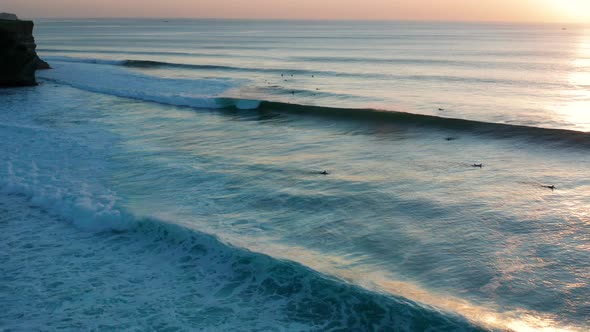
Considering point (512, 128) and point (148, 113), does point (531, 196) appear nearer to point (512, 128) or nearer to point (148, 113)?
point (512, 128)

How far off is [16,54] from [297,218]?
22.4 m

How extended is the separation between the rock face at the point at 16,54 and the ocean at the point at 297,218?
5.57 m

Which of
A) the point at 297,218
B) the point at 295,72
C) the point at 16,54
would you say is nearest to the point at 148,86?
the point at 16,54

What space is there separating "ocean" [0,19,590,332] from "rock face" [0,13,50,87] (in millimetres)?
5574

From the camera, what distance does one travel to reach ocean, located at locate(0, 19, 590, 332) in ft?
21.3

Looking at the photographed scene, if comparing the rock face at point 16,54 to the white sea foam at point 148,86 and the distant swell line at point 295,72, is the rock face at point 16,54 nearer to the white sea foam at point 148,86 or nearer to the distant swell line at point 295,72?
the white sea foam at point 148,86

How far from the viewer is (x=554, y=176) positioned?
39.7 feet

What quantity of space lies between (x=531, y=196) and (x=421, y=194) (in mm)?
2210

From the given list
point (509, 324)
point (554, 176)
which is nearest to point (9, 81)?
point (554, 176)

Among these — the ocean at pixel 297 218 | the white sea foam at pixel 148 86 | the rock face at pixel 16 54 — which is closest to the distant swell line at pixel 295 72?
the white sea foam at pixel 148 86

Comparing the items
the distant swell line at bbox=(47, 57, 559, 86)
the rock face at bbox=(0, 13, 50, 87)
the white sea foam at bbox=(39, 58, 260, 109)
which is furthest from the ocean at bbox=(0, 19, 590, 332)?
the distant swell line at bbox=(47, 57, 559, 86)

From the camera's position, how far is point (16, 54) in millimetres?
25766

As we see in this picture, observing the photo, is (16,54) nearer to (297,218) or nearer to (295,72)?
(295,72)

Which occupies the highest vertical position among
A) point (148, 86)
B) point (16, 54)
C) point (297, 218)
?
point (16, 54)
